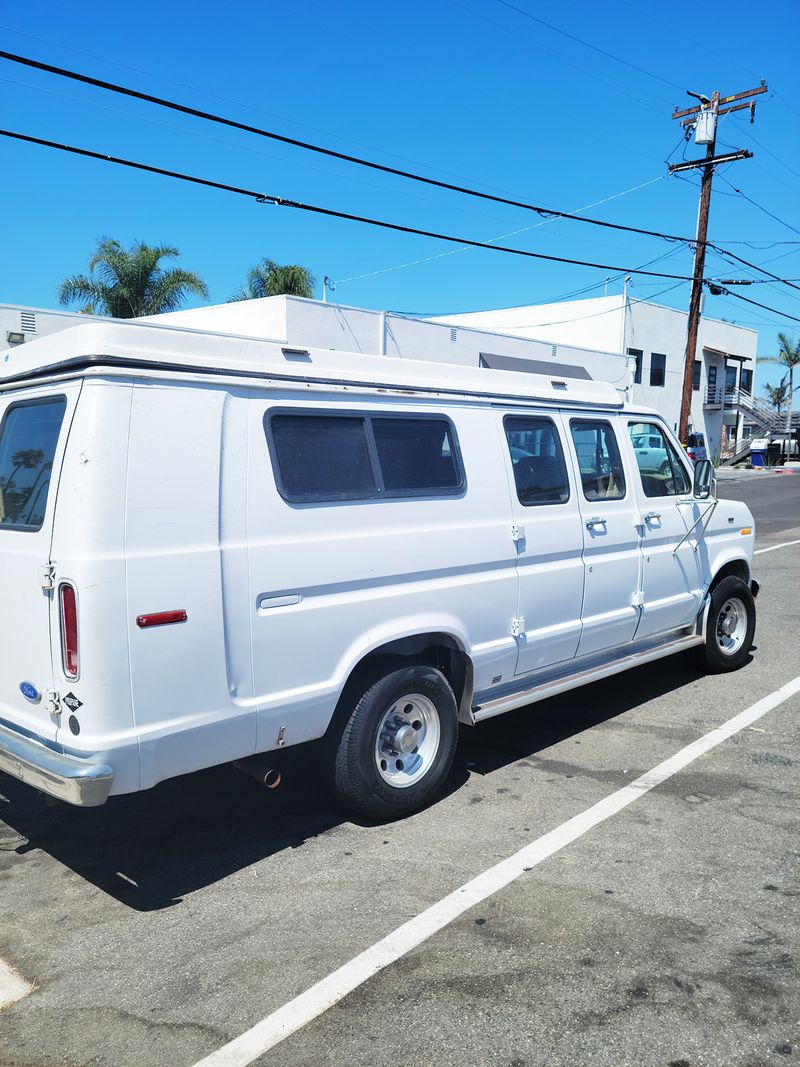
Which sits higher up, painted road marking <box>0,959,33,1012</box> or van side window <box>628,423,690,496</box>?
van side window <box>628,423,690,496</box>

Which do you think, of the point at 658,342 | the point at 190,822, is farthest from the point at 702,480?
the point at 658,342

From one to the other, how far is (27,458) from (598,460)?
3.56m

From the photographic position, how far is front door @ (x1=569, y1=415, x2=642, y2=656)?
5.60m

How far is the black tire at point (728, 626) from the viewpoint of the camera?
6.99 meters

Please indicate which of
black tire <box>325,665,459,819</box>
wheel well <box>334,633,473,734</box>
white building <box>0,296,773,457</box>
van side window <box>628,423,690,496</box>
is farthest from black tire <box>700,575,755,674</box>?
white building <box>0,296,773,457</box>

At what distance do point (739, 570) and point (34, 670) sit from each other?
567 centimetres

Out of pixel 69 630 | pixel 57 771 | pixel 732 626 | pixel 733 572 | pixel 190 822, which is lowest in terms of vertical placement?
pixel 190 822

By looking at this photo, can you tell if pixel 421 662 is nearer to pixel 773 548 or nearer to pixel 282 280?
pixel 773 548

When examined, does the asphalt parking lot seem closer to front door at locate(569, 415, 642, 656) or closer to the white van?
the white van

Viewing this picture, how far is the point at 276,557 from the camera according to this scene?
152 inches

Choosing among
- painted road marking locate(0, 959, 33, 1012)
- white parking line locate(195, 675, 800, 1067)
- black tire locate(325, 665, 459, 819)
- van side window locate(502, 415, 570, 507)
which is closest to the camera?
white parking line locate(195, 675, 800, 1067)

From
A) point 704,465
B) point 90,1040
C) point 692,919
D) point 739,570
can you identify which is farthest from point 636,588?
point 90,1040

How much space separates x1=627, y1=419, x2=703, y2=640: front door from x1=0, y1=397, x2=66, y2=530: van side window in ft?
12.9

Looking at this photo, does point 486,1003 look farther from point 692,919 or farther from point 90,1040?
point 90,1040
